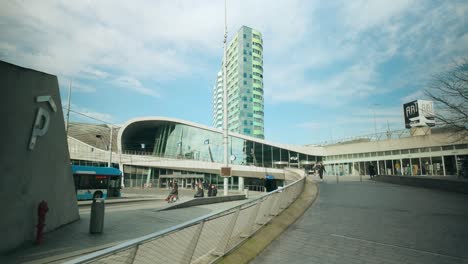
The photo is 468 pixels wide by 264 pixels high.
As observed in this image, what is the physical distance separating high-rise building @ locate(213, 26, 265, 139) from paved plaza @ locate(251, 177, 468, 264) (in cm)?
9528

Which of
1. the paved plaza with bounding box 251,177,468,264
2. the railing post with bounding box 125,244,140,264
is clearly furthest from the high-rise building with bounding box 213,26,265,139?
the railing post with bounding box 125,244,140,264

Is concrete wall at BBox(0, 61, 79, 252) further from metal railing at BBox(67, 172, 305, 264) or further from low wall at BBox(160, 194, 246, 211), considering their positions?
low wall at BBox(160, 194, 246, 211)

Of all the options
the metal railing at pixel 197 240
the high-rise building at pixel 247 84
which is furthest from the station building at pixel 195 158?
the high-rise building at pixel 247 84

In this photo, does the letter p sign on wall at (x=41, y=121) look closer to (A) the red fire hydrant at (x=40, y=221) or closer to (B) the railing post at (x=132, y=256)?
(A) the red fire hydrant at (x=40, y=221)

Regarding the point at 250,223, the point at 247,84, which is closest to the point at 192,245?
the point at 250,223

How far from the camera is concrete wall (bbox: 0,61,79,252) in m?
6.96

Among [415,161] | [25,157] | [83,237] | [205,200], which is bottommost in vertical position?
[83,237]

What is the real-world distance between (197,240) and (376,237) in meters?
4.88

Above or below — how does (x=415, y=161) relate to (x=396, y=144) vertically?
below

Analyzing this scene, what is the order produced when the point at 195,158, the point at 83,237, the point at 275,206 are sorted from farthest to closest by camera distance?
the point at 195,158, the point at 275,206, the point at 83,237

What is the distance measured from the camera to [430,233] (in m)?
6.99

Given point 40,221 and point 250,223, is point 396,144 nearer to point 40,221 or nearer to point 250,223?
point 250,223

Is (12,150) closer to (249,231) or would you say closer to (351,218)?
(249,231)

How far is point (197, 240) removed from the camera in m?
4.18
